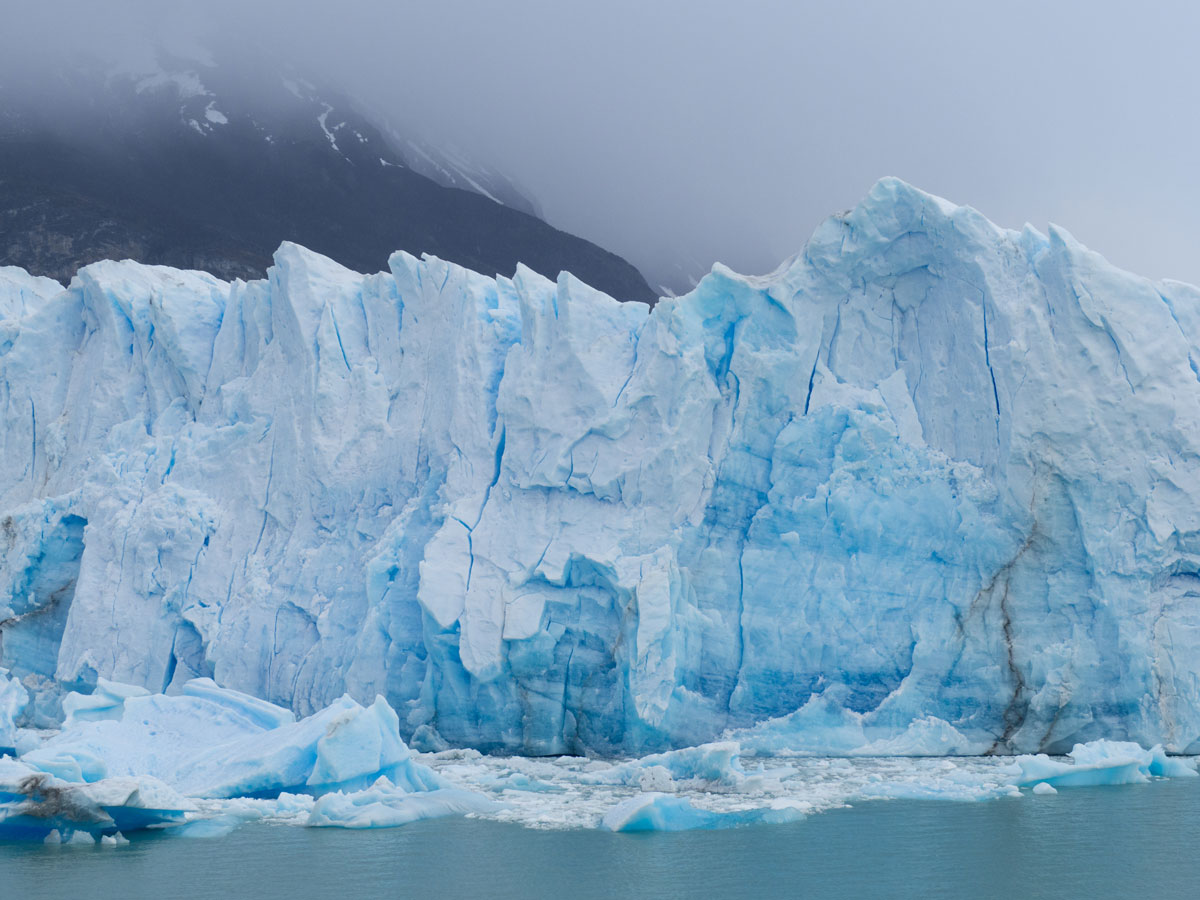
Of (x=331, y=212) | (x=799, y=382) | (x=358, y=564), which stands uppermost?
(x=331, y=212)

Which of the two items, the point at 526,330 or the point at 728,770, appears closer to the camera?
the point at 728,770

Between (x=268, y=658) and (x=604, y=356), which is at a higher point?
(x=604, y=356)

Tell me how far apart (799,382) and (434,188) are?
28.7 m

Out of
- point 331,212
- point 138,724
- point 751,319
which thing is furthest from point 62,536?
point 331,212

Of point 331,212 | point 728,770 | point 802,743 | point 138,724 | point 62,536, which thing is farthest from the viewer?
point 331,212

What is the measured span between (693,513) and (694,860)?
5.03m

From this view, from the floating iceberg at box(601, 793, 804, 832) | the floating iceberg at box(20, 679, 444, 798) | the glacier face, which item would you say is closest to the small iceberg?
the glacier face

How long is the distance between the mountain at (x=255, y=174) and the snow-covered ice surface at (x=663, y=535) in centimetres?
1871

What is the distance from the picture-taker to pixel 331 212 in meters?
37.6

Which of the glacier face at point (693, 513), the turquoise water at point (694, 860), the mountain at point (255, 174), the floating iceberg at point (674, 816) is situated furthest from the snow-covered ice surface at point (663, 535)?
the mountain at point (255, 174)

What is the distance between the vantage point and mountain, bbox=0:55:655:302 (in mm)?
34375

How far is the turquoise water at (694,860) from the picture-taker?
6.81 m

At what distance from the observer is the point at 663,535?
1213 centimetres

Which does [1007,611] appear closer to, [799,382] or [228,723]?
[799,382]
